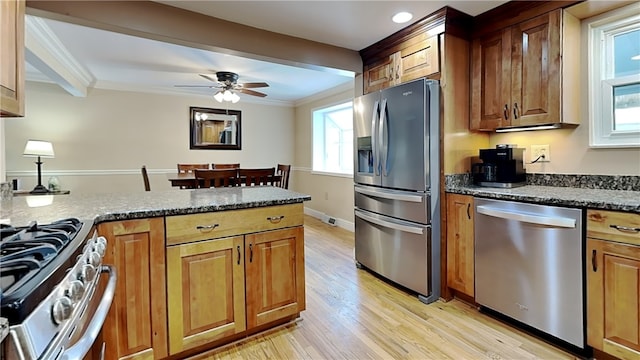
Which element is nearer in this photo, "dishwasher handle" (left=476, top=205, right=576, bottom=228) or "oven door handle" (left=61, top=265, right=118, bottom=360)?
"oven door handle" (left=61, top=265, right=118, bottom=360)

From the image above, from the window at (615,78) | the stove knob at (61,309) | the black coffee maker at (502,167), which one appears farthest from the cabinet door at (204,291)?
the window at (615,78)

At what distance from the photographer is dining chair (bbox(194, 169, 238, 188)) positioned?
3.01m

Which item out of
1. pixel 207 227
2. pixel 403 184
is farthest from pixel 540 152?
pixel 207 227

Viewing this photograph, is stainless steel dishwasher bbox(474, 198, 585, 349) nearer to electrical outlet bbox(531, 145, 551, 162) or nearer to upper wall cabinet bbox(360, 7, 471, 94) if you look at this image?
electrical outlet bbox(531, 145, 551, 162)

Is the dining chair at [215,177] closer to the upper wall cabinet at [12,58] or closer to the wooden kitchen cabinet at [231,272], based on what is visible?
the wooden kitchen cabinet at [231,272]

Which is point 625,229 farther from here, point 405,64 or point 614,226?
point 405,64

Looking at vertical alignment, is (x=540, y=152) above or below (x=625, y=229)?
above

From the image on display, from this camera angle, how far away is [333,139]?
5.50 metres

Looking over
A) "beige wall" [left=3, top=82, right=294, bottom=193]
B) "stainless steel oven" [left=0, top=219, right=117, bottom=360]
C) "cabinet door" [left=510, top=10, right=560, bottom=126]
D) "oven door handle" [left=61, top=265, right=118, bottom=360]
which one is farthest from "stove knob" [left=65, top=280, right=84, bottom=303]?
"beige wall" [left=3, top=82, right=294, bottom=193]

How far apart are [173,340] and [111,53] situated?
10.6 feet

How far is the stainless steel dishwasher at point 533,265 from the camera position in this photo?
176 cm

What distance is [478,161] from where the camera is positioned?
267cm

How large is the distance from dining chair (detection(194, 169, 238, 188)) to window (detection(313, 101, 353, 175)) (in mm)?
2135

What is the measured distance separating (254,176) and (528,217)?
2508mm
